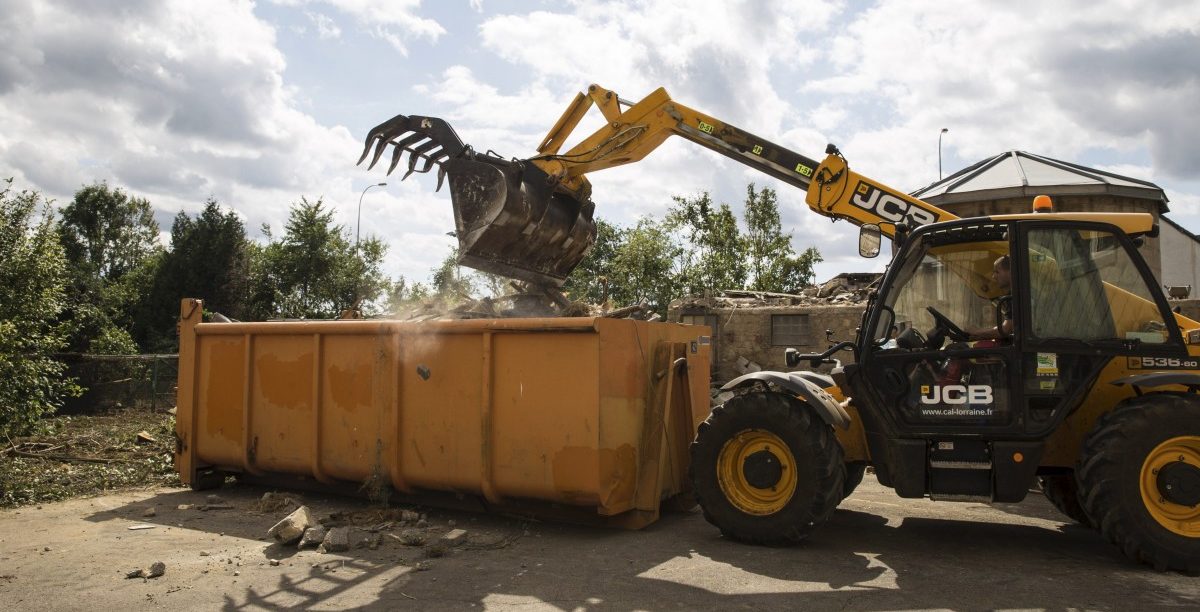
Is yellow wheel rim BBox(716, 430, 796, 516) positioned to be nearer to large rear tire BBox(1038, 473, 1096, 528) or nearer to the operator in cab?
the operator in cab

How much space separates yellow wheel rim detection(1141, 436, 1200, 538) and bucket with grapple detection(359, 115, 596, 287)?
5752mm

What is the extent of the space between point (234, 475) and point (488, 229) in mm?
3615

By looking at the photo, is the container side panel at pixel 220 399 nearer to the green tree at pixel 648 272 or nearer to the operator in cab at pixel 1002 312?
the operator in cab at pixel 1002 312

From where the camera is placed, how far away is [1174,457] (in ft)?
16.8

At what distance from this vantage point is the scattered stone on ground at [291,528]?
6.01 meters

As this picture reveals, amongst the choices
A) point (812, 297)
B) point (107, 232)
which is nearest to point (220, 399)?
point (812, 297)

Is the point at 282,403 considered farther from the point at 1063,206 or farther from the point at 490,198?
the point at 1063,206

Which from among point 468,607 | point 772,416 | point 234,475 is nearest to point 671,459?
point 772,416

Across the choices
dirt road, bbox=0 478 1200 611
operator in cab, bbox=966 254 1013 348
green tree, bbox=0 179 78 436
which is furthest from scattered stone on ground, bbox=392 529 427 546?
green tree, bbox=0 179 78 436

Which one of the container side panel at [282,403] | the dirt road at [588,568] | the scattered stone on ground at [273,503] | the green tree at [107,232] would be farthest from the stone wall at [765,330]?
the green tree at [107,232]

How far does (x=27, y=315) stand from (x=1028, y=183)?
1894 centimetres

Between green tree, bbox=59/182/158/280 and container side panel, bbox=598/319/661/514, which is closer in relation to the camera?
container side panel, bbox=598/319/661/514

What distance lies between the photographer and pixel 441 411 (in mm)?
6828

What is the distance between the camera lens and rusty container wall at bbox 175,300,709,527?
6.22 m
